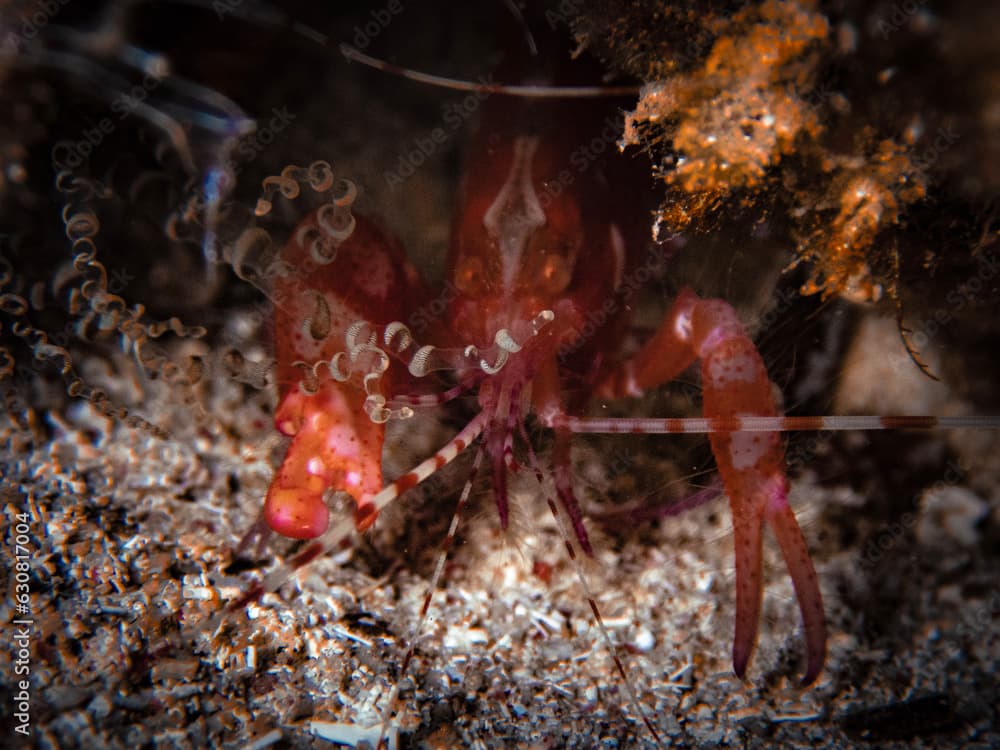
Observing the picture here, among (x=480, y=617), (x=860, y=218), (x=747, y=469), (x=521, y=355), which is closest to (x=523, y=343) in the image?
(x=521, y=355)

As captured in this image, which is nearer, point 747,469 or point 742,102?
point 742,102

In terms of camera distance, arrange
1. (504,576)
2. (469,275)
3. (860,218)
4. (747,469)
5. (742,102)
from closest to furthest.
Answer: (742,102), (860,218), (747,469), (504,576), (469,275)

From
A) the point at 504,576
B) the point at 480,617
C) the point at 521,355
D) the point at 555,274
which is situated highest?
the point at 555,274

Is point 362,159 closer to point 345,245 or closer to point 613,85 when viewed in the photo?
point 345,245

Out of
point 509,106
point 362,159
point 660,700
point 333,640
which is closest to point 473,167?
point 509,106

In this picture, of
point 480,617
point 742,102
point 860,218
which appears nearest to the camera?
point 742,102

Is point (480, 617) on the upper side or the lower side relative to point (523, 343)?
lower

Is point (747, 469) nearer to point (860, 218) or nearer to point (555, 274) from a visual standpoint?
point (860, 218)

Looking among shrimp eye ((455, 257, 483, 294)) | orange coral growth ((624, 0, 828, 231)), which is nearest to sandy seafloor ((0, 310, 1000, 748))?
shrimp eye ((455, 257, 483, 294))
